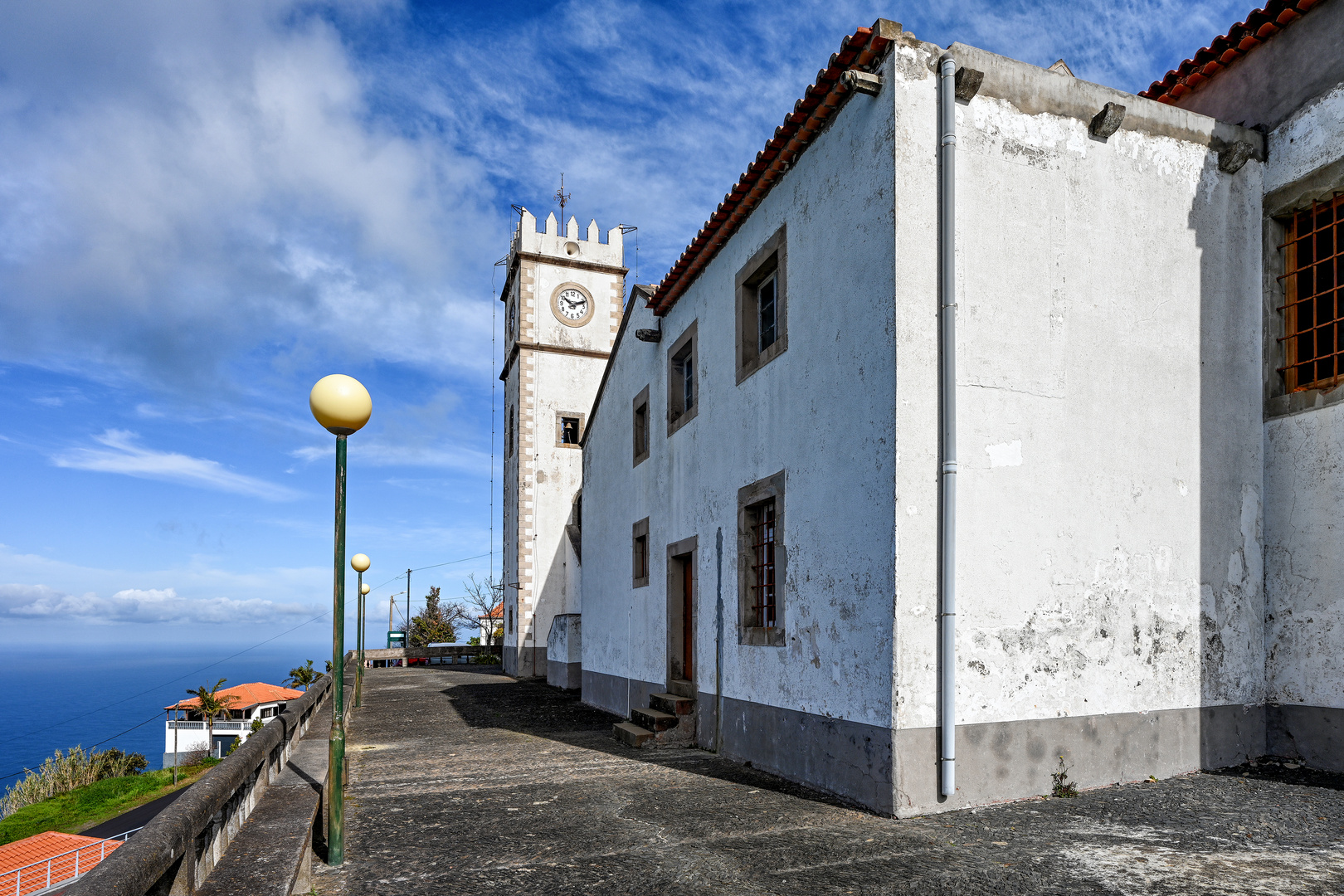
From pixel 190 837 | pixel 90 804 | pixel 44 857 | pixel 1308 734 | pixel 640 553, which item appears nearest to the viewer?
pixel 190 837

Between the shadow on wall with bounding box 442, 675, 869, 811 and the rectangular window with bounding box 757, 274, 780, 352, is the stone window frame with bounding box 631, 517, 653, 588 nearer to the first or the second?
the shadow on wall with bounding box 442, 675, 869, 811

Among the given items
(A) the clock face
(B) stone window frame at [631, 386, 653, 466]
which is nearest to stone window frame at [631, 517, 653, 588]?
(B) stone window frame at [631, 386, 653, 466]

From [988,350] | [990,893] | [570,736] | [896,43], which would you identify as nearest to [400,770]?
[570,736]

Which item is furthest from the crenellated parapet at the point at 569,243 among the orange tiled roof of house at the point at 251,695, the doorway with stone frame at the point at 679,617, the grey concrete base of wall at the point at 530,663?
the orange tiled roof of house at the point at 251,695

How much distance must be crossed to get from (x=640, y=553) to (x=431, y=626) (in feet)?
138

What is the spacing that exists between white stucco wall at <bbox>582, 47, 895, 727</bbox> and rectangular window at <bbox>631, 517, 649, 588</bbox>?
1223mm

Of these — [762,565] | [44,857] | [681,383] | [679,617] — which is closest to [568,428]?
[681,383]

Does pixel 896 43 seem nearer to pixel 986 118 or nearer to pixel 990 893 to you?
pixel 986 118

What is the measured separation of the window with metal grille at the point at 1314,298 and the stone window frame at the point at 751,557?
187 inches

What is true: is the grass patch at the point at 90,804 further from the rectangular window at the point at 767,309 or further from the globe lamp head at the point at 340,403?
the globe lamp head at the point at 340,403

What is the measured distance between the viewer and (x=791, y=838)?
5574mm

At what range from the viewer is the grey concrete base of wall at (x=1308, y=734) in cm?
674

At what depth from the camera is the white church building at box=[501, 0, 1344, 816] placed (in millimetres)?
6277

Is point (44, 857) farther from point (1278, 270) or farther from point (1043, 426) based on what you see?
point (1278, 270)
